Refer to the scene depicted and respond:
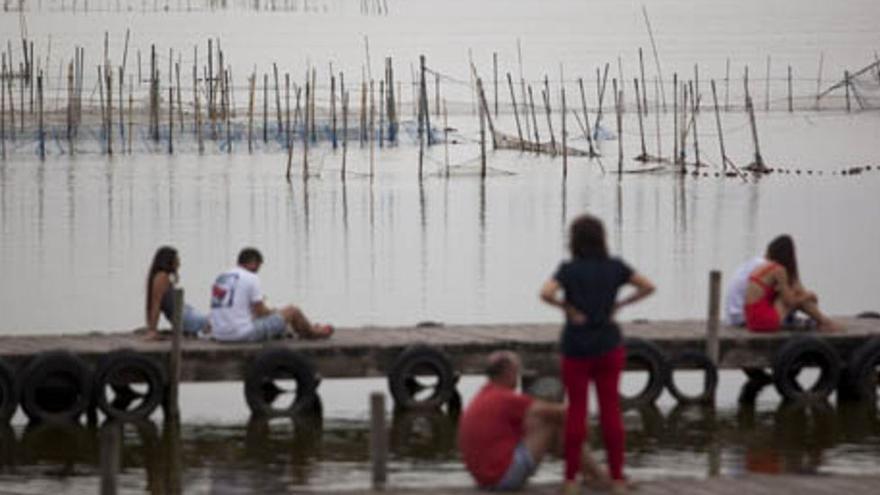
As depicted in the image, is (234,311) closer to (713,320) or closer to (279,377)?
(279,377)

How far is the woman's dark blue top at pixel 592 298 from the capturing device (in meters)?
17.1

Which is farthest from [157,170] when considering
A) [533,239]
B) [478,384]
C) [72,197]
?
[478,384]

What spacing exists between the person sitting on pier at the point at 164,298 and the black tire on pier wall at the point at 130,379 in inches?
31.0

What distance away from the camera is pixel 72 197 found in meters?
64.6

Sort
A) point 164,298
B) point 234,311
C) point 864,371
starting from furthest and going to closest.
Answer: point 864,371 < point 164,298 < point 234,311

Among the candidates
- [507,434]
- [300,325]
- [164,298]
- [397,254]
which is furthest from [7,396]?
[397,254]

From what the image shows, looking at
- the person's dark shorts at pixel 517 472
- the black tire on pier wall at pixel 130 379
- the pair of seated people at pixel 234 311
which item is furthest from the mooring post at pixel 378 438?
the pair of seated people at pixel 234 311

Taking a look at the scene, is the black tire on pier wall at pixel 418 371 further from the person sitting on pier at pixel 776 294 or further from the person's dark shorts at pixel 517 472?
the person's dark shorts at pixel 517 472

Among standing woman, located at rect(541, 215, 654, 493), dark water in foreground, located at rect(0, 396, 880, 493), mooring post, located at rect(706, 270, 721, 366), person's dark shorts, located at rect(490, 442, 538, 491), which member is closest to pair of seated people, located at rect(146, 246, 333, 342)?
dark water in foreground, located at rect(0, 396, 880, 493)

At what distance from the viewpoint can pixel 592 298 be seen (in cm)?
1714

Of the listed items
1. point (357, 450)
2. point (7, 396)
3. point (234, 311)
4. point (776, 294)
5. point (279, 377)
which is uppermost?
point (776, 294)

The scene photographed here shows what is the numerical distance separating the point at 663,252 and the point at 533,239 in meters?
4.65

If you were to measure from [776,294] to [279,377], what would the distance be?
16.5 ft

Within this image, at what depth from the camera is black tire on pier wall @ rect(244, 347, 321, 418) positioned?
2498cm
